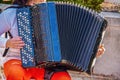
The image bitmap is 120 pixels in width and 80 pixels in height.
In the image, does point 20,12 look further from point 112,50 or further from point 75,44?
point 112,50

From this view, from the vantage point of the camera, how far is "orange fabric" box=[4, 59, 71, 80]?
177 inches

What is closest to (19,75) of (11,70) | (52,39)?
(11,70)

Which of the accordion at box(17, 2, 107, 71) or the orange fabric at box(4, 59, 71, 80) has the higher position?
the accordion at box(17, 2, 107, 71)

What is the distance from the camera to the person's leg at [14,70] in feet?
14.8

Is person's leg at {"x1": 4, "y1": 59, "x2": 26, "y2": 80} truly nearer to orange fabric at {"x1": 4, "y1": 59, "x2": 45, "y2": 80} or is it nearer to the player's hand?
orange fabric at {"x1": 4, "y1": 59, "x2": 45, "y2": 80}

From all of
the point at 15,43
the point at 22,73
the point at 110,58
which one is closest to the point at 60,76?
the point at 22,73

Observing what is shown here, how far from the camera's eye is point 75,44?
14.7ft

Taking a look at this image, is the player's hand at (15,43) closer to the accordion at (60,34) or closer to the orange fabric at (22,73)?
the accordion at (60,34)

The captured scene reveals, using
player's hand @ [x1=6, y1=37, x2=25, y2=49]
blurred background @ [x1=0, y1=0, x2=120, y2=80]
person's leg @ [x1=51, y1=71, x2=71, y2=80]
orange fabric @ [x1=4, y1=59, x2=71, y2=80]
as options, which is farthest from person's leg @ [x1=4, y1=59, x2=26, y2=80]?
blurred background @ [x1=0, y1=0, x2=120, y2=80]

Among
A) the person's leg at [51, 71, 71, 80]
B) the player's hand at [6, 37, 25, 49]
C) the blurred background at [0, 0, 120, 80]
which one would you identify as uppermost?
the player's hand at [6, 37, 25, 49]

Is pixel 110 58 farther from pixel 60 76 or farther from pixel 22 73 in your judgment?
pixel 22 73

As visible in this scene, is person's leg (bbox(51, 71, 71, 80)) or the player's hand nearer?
the player's hand

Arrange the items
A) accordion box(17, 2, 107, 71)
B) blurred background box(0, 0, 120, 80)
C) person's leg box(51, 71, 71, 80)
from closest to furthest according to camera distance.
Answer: accordion box(17, 2, 107, 71), person's leg box(51, 71, 71, 80), blurred background box(0, 0, 120, 80)

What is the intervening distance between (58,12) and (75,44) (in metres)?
0.32
